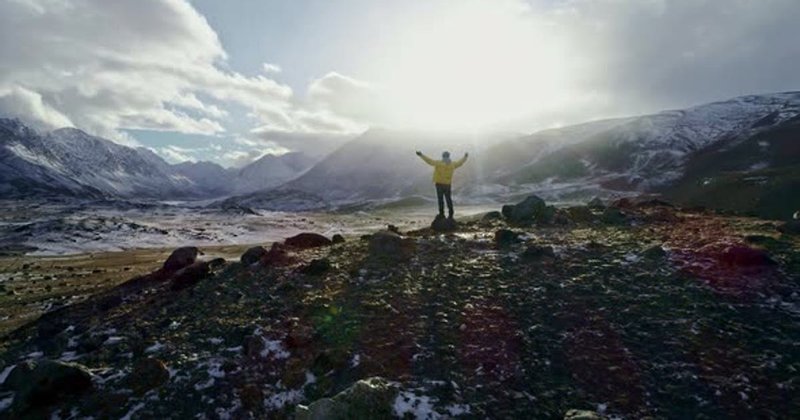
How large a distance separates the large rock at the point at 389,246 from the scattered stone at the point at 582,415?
11.9m

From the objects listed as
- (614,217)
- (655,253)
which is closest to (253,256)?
(655,253)

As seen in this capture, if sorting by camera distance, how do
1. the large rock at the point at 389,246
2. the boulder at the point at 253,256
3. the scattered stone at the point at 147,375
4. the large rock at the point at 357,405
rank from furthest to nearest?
the boulder at the point at 253,256, the large rock at the point at 389,246, the scattered stone at the point at 147,375, the large rock at the point at 357,405

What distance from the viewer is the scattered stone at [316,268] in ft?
66.4

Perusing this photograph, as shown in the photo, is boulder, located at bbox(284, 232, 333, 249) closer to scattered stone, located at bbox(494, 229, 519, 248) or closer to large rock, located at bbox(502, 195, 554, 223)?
scattered stone, located at bbox(494, 229, 519, 248)

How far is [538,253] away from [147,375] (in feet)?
45.4

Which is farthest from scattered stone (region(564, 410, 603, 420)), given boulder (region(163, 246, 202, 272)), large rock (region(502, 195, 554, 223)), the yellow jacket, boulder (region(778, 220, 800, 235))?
boulder (region(163, 246, 202, 272))

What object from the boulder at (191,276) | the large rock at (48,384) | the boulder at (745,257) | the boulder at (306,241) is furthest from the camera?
the boulder at (306,241)

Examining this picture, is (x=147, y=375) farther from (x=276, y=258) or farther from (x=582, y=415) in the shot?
(x=582, y=415)

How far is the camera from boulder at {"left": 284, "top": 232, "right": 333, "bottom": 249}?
27922mm

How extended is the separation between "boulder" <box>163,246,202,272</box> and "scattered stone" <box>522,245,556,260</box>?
1851 cm

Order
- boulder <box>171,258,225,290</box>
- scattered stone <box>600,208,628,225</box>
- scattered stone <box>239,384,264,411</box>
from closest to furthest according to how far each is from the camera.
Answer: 1. scattered stone <box>239,384,264,411</box>
2. boulder <box>171,258,225,290</box>
3. scattered stone <box>600,208,628,225</box>

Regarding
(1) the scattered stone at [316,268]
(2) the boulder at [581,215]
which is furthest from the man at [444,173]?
(1) the scattered stone at [316,268]

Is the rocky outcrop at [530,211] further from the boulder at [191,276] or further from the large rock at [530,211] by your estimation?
the boulder at [191,276]

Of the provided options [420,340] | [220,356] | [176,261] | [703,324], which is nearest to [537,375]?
[420,340]
